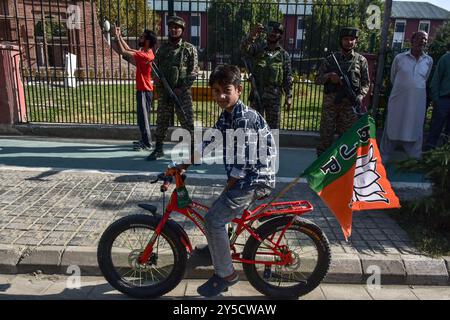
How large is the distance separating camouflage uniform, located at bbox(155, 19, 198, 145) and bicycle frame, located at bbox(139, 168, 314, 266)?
10.8 feet

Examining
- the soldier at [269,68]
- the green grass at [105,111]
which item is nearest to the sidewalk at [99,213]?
the soldier at [269,68]

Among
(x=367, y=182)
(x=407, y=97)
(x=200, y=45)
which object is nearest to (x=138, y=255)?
(x=367, y=182)

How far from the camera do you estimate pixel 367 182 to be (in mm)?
3416

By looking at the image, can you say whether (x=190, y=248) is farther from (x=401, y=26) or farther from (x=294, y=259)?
(x=401, y=26)

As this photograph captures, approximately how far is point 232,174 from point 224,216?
324mm

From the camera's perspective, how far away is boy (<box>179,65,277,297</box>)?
2.78m

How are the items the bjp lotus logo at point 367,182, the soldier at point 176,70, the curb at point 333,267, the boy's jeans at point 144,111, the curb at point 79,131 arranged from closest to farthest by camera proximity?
the bjp lotus logo at point 367,182 → the curb at point 333,267 → the soldier at point 176,70 → the boy's jeans at point 144,111 → the curb at point 79,131

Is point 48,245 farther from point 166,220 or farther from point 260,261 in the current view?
point 260,261

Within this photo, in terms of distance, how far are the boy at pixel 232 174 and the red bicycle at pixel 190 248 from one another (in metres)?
0.15

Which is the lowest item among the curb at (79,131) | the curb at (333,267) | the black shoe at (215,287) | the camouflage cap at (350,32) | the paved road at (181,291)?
the paved road at (181,291)

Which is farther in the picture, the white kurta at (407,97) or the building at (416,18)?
the building at (416,18)

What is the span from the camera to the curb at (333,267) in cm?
349

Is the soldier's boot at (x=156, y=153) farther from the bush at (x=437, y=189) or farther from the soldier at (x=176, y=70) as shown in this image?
the bush at (x=437, y=189)
